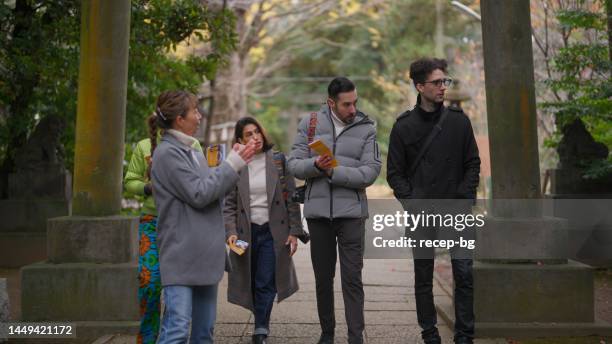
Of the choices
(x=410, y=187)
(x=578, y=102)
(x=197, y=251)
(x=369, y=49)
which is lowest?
(x=197, y=251)

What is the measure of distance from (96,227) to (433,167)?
9.70 ft

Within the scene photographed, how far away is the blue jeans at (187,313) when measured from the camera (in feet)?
15.6

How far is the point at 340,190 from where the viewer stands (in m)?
6.28

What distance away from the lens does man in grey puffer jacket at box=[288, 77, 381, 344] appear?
6.22 m

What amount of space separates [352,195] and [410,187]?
437 millimetres

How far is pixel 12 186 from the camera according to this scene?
1210cm

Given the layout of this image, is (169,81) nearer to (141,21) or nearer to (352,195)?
(141,21)

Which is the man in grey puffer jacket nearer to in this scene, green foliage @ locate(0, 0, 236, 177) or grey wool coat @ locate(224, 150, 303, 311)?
grey wool coat @ locate(224, 150, 303, 311)

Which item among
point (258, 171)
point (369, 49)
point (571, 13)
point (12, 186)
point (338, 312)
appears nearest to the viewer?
point (258, 171)

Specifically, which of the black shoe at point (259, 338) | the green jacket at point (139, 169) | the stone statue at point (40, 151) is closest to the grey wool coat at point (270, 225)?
the black shoe at point (259, 338)

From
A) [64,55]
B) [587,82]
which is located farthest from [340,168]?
[64,55]

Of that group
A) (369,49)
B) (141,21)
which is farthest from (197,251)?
(369,49)

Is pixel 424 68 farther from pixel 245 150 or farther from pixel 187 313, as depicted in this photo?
pixel 187 313

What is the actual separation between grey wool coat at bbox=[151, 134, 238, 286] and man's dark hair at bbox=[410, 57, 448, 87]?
212cm
